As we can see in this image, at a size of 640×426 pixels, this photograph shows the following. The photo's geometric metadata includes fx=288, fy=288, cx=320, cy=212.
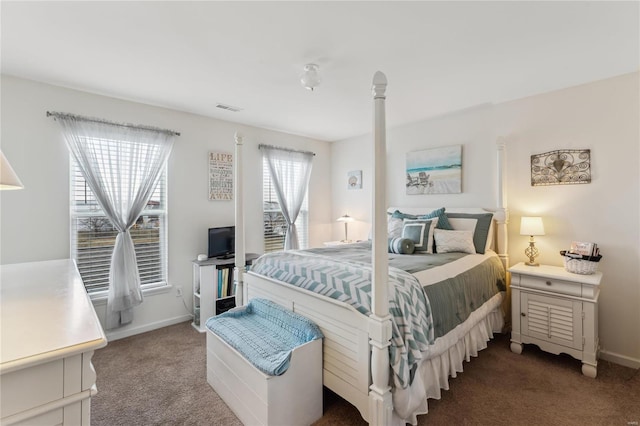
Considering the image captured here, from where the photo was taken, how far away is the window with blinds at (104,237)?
274 cm

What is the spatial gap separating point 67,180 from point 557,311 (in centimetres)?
441

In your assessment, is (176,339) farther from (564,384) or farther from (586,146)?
(586,146)

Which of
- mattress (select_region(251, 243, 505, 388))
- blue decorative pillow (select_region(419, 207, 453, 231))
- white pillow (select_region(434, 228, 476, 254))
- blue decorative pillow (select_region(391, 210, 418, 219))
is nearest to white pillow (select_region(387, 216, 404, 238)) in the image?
blue decorative pillow (select_region(391, 210, 418, 219))

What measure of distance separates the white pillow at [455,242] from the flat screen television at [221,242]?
2.27 meters

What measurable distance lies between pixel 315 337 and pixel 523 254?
2.41 meters

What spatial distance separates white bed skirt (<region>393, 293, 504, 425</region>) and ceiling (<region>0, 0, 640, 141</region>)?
6.40 ft

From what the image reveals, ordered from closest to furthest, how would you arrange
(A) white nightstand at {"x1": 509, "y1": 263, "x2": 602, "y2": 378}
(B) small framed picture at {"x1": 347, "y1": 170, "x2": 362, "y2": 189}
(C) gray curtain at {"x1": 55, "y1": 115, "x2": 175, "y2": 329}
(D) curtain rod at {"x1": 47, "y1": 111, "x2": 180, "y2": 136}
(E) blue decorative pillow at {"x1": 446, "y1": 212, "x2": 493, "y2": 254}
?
(A) white nightstand at {"x1": 509, "y1": 263, "x2": 602, "y2": 378} → (D) curtain rod at {"x1": 47, "y1": 111, "x2": 180, "y2": 136} → (C) gray curtain at {"x1": 55, "y1": 115, "x2": 175, "y2": 329} → (E) blue decorative pillow at {"x1": 446, "y1": 212, "x2": 493, "y2": 254} → (B) small framed picture at {"x1": 347, "y1": 170, "x2": 362, "y2": 189}

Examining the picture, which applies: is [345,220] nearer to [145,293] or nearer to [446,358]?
[446,358]

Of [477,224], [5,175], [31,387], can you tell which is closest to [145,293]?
[5,175]

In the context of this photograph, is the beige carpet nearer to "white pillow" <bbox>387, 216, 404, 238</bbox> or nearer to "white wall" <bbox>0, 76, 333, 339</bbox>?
"white wall" <bbox>0, 76, 333, 339</bbox>

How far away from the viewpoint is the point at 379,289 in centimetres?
145

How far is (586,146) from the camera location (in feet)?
8.31

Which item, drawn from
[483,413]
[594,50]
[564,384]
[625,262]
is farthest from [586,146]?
[483,413]

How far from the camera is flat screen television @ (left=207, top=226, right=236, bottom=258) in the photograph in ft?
11.0
